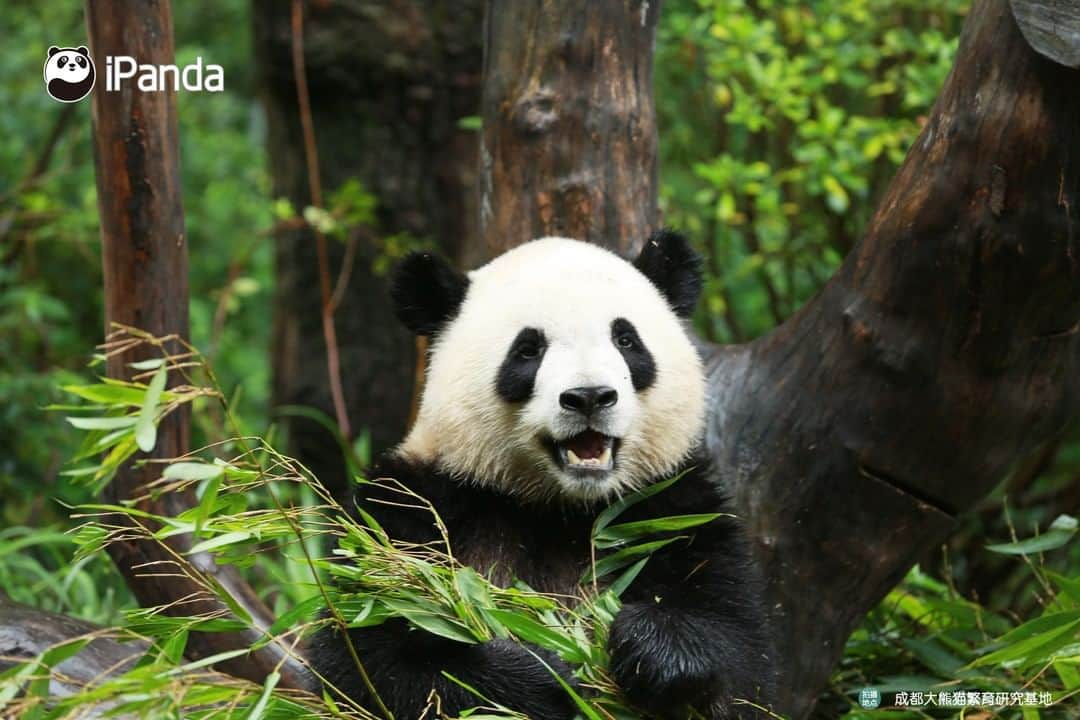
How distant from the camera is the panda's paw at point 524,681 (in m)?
2.96

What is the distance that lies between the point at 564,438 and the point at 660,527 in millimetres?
380

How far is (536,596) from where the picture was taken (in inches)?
117

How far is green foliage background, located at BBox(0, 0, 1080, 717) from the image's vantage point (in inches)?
193

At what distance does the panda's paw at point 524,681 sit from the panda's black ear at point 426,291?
1.02 m

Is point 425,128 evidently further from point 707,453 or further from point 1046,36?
point 1046,36

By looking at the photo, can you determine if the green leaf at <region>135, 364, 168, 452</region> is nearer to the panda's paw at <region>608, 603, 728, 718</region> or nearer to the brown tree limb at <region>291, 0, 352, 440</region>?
the panda's paw at <region>608, 603, 728, 718</region>

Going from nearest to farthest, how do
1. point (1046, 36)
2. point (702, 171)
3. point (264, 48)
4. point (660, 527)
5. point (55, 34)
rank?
1. point (1046, 36)
2. point (660, 527)
3. point (702, 171)
4. point (264, 48)
5. point (55, 34)

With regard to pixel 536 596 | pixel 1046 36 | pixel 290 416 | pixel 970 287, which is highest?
pixel 1046 36

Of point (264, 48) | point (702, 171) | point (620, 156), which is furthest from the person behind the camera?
point (264, 48)

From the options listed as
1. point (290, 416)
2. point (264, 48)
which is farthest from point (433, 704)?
point (264, 48)

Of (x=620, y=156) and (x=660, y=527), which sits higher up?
(x=620, y=156)

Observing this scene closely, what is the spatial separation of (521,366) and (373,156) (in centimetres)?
366

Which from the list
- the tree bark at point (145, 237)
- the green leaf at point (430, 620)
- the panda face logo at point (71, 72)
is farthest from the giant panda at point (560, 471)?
the panda face logo at point (71, 72)

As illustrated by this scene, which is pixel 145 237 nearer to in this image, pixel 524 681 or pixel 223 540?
pixel 223 540
